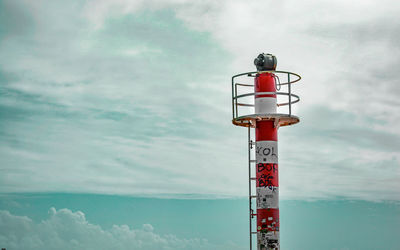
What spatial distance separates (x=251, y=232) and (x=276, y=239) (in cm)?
166

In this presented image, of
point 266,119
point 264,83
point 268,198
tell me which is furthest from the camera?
point 264,83

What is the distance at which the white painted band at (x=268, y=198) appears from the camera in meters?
42.5

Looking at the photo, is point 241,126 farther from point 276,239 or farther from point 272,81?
point 276,239

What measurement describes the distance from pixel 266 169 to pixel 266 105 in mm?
3903

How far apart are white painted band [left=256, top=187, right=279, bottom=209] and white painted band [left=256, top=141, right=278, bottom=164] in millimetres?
1732

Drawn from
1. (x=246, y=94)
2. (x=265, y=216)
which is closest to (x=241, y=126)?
(x=246, y=94)

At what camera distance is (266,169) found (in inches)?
1687

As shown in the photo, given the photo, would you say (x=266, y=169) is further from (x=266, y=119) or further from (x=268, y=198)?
(x=266, y=119)

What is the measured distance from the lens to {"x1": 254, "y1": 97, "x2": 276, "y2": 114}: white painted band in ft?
142

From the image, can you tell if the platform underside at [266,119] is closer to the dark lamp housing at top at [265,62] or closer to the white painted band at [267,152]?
the white painted band at [267,152]

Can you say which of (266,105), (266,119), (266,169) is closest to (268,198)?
(266,169)

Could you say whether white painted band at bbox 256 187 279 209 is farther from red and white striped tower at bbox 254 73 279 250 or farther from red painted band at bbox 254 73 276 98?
red painted band at bbox 254 73 276 98

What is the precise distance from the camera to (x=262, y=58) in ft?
144

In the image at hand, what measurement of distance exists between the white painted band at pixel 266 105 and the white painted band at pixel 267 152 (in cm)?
189
